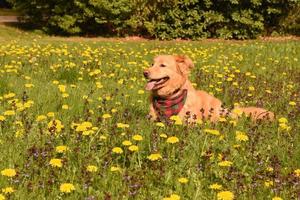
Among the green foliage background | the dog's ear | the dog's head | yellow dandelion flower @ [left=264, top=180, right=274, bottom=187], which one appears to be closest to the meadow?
yellow dandelion flower @ [left=264, top=180, right=274, bottom=187]

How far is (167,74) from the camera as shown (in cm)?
652

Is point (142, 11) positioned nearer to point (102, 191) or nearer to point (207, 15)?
point (207, 15)

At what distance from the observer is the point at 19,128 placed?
193 inches

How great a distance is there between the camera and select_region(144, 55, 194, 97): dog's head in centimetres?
649

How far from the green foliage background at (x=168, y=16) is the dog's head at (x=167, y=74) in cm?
1351

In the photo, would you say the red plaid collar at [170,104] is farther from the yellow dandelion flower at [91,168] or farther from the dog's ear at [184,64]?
the yellow dandelion flower at [91,168]

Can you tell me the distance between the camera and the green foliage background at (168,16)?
20297mm

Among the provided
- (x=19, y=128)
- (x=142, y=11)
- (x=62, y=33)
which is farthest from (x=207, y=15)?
(x=19, y=128)

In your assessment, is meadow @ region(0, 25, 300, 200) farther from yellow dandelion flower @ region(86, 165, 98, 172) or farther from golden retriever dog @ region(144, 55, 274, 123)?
golden retriever dog @ region(144, 55, 274, 123)

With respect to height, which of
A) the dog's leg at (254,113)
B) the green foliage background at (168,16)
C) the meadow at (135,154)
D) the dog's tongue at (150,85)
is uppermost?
the green foliage background at (168,16)

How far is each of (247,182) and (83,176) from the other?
1.30 m

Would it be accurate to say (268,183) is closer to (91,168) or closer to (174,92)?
(91,168)

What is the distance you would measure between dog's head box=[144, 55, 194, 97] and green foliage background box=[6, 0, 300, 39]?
13506 millimetres

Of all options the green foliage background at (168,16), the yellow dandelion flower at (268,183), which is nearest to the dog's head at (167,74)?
the yellow dandelion flower at (268,183)
